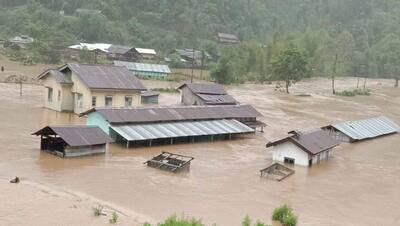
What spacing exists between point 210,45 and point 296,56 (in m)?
27.4

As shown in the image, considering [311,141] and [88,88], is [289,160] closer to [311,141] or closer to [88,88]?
[311,141]

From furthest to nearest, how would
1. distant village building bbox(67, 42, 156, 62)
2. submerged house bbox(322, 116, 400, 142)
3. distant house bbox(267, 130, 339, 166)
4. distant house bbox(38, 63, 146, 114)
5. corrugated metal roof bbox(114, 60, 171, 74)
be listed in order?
distant village building bbox(67, 42, 156, 62), corrugated metal roof bbox(114, 60, 171, 74), submerged house bbox(322, 116, 400, 142), distant house bbox(38, 63, 146, 114), distant house bbox(267, 130, 339, 166)

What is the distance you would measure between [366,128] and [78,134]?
20.3 m

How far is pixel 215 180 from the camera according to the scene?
21609 mm

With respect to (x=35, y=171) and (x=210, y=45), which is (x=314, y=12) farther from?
(x=35, y=171)

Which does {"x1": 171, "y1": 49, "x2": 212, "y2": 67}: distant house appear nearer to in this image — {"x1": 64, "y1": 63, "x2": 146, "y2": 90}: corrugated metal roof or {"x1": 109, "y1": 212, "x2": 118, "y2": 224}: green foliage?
{"x1": 64, "y1": 63, "x2": 146, "y2": 90}: corrugated metal roof

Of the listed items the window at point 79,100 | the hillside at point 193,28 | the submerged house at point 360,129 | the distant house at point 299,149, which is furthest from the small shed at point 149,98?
the hillside at point 193,28

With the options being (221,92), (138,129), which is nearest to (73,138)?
(138,129)

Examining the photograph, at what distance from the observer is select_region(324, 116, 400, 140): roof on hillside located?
3350cm

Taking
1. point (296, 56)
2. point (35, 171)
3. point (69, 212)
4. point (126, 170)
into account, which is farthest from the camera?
point (296, 56)

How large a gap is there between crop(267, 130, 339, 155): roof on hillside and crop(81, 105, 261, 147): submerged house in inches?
186

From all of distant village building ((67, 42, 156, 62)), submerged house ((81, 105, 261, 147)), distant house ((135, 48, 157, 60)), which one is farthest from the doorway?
distant house ((135, 48, 157, 60))

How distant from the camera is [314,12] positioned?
131625 millimetres

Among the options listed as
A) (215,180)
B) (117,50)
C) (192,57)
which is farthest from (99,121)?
(192,57)
